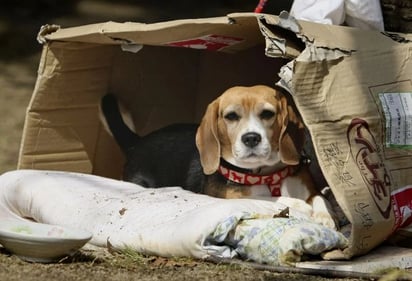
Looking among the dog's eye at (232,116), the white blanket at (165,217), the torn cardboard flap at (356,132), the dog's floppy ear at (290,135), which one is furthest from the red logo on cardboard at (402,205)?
the dog's eye at (232,116)

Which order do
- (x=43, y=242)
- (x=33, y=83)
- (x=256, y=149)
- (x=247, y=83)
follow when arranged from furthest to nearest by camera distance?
(x=33, y=83) → (x=247, y=83) → (x=256, y=149) → (x=43, y=242)

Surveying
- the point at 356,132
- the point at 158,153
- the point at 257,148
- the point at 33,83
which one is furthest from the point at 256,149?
the point at 33,83

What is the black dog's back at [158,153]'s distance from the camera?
412cm

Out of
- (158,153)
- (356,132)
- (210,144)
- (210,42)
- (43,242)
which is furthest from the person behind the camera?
(158,153)

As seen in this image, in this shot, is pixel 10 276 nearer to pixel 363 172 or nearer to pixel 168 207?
pixel 168 207

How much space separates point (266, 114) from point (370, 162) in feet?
1.50

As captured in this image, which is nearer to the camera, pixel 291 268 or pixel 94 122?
pixel 291 268

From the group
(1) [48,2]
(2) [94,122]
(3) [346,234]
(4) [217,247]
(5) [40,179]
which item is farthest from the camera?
(1) [48,2]

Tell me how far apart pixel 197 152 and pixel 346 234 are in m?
0.86

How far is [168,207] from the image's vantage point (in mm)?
3518

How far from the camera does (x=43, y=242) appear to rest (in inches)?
122

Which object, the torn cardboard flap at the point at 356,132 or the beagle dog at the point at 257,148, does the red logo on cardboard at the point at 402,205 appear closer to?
the torn cardboard flap at the point at 356,132

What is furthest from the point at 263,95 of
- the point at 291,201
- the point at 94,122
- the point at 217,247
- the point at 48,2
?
the point at 48,2

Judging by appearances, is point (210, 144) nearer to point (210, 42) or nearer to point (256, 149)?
point (256, 149)
